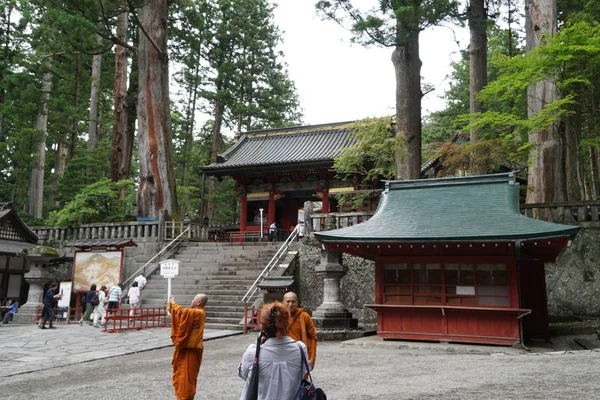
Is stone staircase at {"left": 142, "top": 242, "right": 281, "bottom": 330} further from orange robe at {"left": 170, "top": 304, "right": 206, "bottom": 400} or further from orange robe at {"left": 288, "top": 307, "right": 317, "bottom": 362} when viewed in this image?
orange robe at {"left": 288, "top": 307, "right": 317, "bottom": 362}

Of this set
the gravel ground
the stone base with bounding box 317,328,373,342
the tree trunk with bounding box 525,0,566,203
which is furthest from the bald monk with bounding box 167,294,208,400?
the tree trunk with bounding box 525,0,566,203

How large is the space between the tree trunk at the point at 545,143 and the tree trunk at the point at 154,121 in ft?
45.5

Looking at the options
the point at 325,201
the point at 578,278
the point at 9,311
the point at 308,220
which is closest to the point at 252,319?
the point at 308,220

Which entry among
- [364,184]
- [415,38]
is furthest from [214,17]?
[415,38]

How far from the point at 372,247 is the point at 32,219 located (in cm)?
1853

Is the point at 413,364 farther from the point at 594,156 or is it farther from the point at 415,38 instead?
the point at 594,156

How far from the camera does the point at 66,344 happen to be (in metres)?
10.4

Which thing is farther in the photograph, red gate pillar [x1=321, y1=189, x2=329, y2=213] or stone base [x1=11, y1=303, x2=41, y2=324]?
red gate pillar [x1=321, y1=189, x2=329, y2=213]

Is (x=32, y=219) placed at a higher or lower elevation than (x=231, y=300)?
higher

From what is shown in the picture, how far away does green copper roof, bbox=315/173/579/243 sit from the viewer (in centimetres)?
936

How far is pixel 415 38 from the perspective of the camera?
50.4ft

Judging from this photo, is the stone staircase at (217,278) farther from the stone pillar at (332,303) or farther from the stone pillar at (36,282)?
the stone pillar at (36,282)

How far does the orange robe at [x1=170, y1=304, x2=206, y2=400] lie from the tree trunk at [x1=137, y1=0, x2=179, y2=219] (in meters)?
15.5

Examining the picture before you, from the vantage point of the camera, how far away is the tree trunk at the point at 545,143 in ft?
43.7
